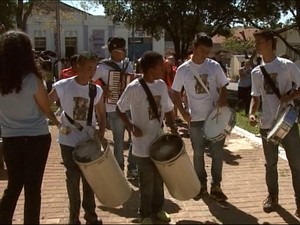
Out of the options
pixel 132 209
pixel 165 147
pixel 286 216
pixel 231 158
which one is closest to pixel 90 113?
pixel 165 147

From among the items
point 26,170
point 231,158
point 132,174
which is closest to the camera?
point 26,170

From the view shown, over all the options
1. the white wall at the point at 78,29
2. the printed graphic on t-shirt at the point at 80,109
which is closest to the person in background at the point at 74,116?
the printed graphic on t-shirt at the point at 80,109

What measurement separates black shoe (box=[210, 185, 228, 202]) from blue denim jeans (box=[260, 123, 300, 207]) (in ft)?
1.79

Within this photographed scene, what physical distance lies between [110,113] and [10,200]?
2396 mm

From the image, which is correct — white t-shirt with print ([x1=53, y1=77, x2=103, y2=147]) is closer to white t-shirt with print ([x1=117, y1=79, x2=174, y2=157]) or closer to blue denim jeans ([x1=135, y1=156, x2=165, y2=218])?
white t-shirt with print ([x1=117, y1=79, x2=174, y2=157])

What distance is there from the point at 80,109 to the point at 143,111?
→ 62cm

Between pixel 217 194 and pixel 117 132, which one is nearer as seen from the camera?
pixel 217 194

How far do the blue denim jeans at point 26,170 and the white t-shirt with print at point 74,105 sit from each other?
0.35 meters

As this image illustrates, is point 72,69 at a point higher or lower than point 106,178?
higher

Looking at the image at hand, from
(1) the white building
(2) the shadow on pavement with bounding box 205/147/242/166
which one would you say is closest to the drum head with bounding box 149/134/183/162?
(2) the shadow on pavement with bounding box 205/147/242/166

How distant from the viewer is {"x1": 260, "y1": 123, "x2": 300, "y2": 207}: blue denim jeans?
4.98 meters

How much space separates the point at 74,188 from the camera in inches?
183

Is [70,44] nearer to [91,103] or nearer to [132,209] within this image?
[132,209]

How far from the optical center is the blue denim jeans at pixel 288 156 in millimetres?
4980
